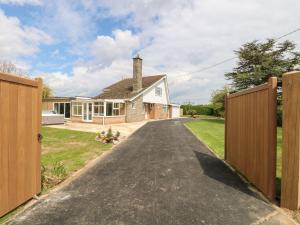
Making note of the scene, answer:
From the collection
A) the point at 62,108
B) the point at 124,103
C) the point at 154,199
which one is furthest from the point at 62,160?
the point at 62,108

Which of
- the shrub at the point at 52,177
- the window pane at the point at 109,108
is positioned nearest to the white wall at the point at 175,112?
the window pane at the point at 109,108

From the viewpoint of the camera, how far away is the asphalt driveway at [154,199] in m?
4.30

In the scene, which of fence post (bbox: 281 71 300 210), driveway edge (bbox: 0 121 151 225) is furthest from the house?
fence post (bbox: 281 71 300 210)

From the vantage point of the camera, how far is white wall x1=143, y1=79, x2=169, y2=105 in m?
36.6

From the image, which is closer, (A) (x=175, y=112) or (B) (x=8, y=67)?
(B) (x=8, y=67)

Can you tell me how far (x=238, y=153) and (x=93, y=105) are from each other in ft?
75.1

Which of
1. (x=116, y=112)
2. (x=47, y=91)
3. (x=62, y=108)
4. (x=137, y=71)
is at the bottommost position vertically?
(x=116, y=112)

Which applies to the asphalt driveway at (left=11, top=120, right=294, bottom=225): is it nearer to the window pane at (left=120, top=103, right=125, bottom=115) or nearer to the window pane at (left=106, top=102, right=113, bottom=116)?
the window pane at (left=106, top=102, right=113, bottom=116)

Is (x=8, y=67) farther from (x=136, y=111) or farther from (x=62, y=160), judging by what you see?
(x=62, y=160)

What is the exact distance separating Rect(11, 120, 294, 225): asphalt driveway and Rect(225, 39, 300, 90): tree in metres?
24.3

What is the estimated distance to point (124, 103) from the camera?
3109 cm

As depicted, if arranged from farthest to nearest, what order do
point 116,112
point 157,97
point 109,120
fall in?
point 157,97
point 116,112
point 109,120

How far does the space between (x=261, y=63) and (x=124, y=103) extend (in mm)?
18361

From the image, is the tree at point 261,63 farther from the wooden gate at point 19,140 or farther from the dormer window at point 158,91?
the wooden gate at point 19,140
